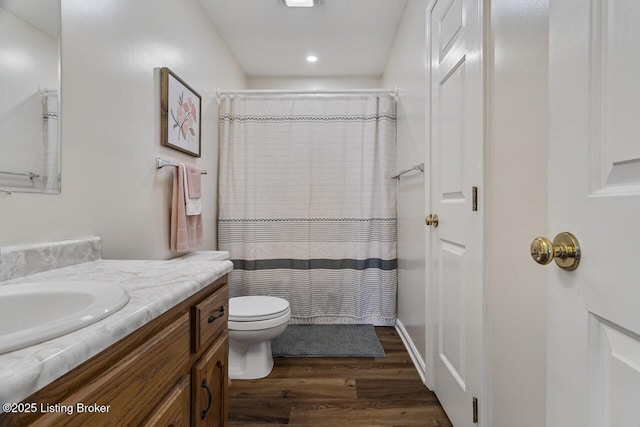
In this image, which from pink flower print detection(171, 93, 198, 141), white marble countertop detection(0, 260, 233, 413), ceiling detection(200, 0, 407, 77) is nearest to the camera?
white marble countertop detection(0, 260, 233, 413)

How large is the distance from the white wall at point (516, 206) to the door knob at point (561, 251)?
267 mm

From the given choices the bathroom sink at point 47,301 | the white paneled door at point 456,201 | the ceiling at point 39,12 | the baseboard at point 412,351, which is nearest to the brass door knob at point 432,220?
the white paneled door at point 456,201

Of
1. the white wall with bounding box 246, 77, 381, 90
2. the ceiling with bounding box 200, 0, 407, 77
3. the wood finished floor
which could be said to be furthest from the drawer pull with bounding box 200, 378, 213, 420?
the white wall with bounding box 246, 77, 381, 90

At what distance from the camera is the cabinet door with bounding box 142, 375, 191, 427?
596 mm

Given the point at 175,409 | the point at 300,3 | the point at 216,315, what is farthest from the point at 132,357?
the point at 300,3

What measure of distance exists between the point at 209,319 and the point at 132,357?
1.11 ft

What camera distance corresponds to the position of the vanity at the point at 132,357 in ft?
1.16

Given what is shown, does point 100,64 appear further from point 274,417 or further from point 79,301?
point 274,417

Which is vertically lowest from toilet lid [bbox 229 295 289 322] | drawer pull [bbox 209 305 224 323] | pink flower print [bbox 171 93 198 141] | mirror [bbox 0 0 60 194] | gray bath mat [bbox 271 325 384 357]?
gray bath mat [bbox 271 325 384 357]

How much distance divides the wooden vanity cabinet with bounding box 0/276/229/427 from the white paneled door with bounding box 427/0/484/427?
91 centimetres

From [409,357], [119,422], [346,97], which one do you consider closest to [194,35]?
[346,97]

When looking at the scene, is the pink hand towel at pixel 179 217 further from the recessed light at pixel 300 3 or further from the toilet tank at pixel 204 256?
the recessed light at pixel 300 3

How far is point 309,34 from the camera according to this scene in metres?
2.31

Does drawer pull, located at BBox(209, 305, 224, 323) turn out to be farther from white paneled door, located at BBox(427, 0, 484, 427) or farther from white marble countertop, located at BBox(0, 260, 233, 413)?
white paneled door, located at BBox(427, 0, 484, 427)
